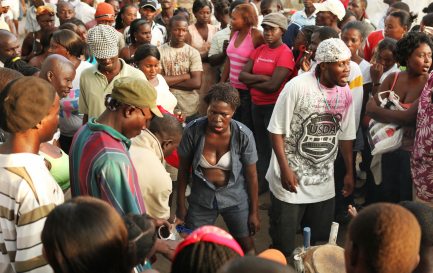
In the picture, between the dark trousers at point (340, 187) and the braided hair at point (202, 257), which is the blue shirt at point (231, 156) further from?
the braided hair at point (202, 257)

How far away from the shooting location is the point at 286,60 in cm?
562

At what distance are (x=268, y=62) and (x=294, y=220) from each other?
191 centimetres

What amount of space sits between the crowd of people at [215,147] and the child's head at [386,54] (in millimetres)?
13

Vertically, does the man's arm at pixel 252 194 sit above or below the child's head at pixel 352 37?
below

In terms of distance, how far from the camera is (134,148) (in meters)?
3.45

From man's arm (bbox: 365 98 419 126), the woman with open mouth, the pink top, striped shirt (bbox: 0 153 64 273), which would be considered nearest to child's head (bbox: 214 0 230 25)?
man's arm (bbox: 365 98 419 126)

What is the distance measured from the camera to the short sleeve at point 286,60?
18.4 ft

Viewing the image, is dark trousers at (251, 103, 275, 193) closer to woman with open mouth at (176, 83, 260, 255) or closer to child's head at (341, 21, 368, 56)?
child's head at (341, 21, 368, 56)

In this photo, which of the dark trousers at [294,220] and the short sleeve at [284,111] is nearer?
the short sleeve at [284,111]

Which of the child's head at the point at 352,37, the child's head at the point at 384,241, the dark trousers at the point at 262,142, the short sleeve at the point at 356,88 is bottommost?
the dark trousers at the point at 262,142

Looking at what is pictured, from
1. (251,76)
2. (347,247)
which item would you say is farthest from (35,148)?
(251,76)

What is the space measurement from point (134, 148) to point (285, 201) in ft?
4.76

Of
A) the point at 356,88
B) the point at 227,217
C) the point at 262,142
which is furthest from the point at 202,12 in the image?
the point at 227,217

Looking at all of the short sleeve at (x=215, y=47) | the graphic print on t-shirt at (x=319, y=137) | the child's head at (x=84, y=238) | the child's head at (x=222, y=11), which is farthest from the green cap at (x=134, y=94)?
the child's head at (x=222, y=11)
